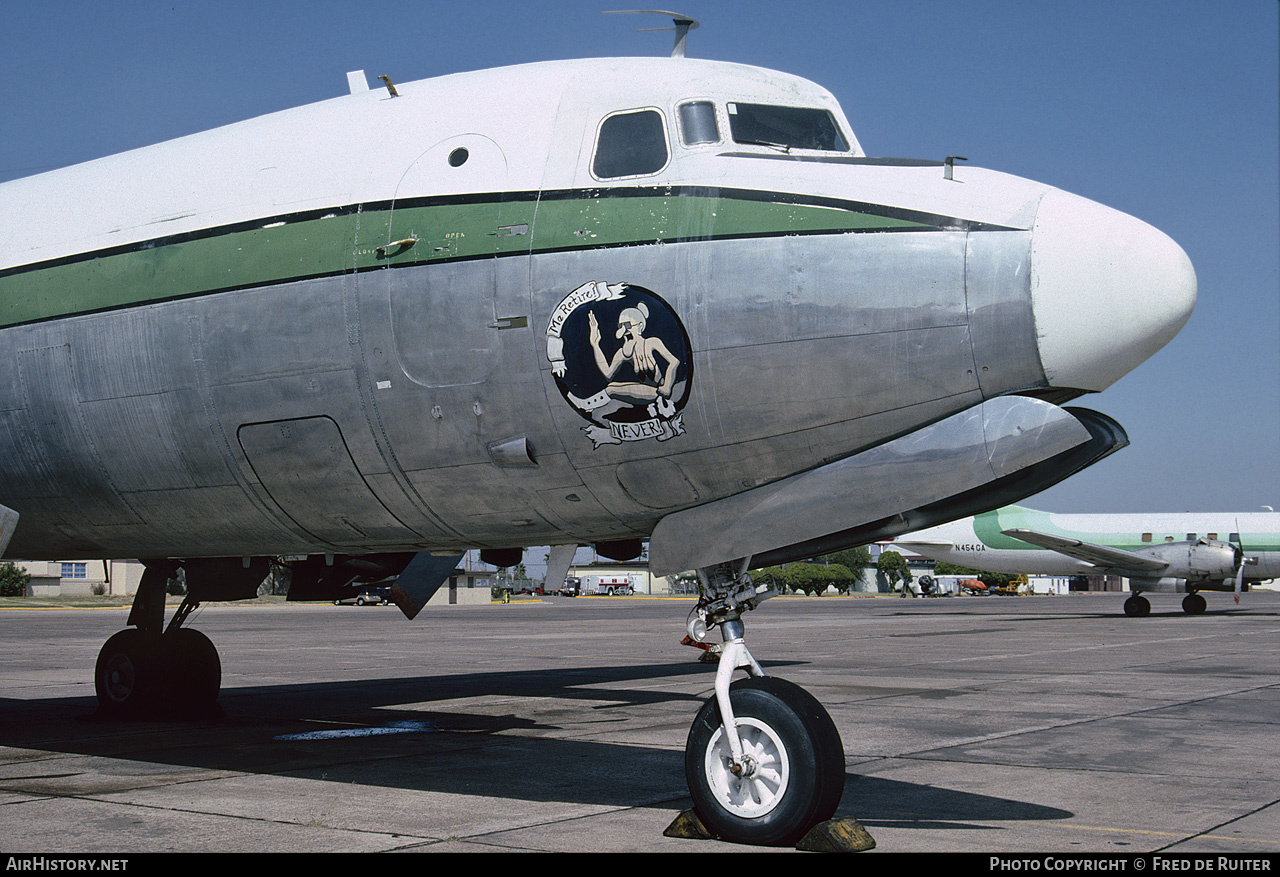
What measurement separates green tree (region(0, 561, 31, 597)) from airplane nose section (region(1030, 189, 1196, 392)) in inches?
3037

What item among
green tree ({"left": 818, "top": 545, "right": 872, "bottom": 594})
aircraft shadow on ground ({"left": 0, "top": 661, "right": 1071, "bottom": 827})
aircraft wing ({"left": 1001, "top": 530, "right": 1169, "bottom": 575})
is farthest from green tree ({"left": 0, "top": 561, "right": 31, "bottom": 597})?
green tree ({"left": 818, "top": 545, "right": 872, "bottom": 594})

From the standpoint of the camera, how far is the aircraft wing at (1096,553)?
4566cm

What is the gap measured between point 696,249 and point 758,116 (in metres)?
1.16

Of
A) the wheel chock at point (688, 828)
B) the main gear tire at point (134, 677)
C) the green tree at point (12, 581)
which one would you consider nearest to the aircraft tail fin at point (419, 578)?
the main gear tire at point (134, 677)

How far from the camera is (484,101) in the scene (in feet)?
24.7

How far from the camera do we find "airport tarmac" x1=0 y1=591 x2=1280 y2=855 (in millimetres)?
7164

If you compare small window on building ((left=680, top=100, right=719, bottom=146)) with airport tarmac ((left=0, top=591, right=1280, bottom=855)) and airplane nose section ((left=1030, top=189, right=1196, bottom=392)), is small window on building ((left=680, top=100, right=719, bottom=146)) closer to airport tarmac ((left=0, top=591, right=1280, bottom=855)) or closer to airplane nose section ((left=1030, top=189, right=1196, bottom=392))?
airplane nose section ((left=1030, top=189, right=1196, bottom=392))

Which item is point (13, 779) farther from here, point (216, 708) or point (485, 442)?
point (485, 442)

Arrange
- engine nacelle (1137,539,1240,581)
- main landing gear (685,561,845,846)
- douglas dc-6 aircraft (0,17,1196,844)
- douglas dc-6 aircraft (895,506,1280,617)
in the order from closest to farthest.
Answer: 1. douglas dc-6 aircraft (0,17,1196,844)
2. main landing gear (685,561,845,846)
3. engine nacelle (1137,539,1240,581)
4. douglas dc-6 aircraft (895,506,1280,617)

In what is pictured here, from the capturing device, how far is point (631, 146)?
6977 millimetres

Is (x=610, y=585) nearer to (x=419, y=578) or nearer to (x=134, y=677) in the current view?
(x=134, y=677)

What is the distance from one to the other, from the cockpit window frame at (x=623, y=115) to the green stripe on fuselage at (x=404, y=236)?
0.40 feet

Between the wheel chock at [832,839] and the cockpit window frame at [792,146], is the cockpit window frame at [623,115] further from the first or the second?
the wheel chock at [832,839]
